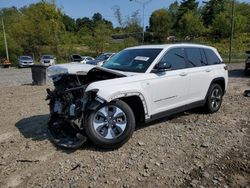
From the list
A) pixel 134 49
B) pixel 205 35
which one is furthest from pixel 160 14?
pixel 134 49

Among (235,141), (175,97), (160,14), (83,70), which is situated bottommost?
(235,141)

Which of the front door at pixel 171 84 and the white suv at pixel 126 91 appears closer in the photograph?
the white suv at pixel 126 91

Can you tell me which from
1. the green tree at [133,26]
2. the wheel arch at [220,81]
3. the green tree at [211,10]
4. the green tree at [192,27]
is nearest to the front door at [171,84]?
the wheel arch at [220,81]

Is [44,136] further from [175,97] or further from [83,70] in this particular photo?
[175,97]

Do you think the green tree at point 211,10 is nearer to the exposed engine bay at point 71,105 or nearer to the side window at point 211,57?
the side window at point 211,57

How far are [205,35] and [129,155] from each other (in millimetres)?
59042

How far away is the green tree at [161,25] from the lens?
2702 inches

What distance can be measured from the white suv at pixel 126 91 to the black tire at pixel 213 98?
0.08 feet

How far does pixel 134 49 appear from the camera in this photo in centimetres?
628

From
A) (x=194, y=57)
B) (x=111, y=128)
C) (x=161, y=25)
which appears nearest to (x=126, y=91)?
(x=111, y=128)

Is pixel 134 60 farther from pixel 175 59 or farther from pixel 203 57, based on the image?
pixel 203 57

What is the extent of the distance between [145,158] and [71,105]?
1.50m

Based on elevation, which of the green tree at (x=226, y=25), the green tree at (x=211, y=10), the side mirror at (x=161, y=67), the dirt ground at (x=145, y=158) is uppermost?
the green tree at (x=211, y=10)

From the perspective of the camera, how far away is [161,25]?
71500 millimetres
